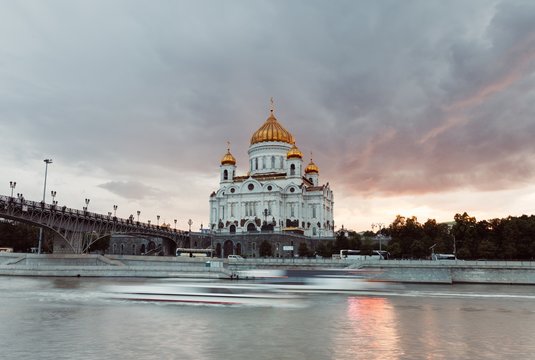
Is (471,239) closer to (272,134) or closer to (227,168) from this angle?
(272,134)

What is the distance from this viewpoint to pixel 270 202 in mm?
98500

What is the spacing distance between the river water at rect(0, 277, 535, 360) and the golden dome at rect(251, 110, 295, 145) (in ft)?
265

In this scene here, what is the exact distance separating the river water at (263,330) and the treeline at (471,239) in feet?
142

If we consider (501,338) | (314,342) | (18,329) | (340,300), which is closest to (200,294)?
(340,300)

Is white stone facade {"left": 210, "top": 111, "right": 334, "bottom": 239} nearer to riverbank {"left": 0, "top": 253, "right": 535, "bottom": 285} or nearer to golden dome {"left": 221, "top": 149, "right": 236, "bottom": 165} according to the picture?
golden dome {"left": 221, "top": 149, "right": 236, "bottom": 165}

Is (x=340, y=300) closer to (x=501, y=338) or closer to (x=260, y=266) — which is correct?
(x=501, y=338)

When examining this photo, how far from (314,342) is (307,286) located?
83.3 ft

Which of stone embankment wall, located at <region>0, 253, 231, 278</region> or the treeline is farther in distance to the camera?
the treeline

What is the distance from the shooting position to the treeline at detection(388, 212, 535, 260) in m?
67.4

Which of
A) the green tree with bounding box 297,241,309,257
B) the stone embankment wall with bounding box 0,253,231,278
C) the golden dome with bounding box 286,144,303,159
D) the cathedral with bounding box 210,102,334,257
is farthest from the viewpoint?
the golden dome with bounding box 286,144,303,159

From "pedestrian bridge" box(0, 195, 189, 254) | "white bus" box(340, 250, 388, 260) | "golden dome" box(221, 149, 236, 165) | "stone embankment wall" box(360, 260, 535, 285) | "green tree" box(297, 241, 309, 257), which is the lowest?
"stone embankment wall" box(360, 260, 535, 285)

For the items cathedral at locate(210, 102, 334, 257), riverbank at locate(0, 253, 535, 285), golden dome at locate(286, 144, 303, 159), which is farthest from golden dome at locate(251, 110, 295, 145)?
riverbank at locate(0, 253, 535, 285)

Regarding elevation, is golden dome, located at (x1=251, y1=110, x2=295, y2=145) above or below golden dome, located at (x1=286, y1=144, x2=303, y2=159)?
above

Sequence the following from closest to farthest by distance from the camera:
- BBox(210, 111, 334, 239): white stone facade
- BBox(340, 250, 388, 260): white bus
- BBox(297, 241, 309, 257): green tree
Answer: BBox(340, 250, 388, 260): white bus < BBox(297, 241, 309, 257): green tree < BBox(210, 111, 334, 239): white stone facade
